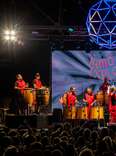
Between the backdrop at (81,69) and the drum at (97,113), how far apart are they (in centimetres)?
351

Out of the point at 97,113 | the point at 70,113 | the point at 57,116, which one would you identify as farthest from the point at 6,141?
the point at 70,113

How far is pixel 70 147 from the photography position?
827 cm

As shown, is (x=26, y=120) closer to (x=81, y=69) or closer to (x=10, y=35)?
(x=10, y=35)

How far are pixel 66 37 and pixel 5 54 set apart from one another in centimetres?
318

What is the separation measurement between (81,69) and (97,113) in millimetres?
4426

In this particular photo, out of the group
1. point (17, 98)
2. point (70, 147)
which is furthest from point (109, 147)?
point (17, 98)

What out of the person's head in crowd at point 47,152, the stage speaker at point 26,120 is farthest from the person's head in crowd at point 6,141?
the stage speaker at point 26,120

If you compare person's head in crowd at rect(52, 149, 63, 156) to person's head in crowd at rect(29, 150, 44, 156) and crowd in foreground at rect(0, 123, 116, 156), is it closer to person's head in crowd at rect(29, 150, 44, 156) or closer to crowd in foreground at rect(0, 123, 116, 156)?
crowd in foreground at rect(0, 123, 116, 156)

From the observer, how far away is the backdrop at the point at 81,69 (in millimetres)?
23766

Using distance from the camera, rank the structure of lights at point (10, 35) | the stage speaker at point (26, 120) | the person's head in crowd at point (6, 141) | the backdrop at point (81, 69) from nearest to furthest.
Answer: the person's head in crowd at point (6, 141)
the stage speaker at point (26, 120)
the structure of lights at point (10, 35)
the backdrop at point (81, 69)

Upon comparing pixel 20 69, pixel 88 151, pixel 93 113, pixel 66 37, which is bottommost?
pixel 88 151

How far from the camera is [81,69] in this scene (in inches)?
942

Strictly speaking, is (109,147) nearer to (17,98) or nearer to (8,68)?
(17,98)

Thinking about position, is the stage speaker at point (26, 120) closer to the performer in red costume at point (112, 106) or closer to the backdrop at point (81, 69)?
the performer in red costume at point (112, 106)
